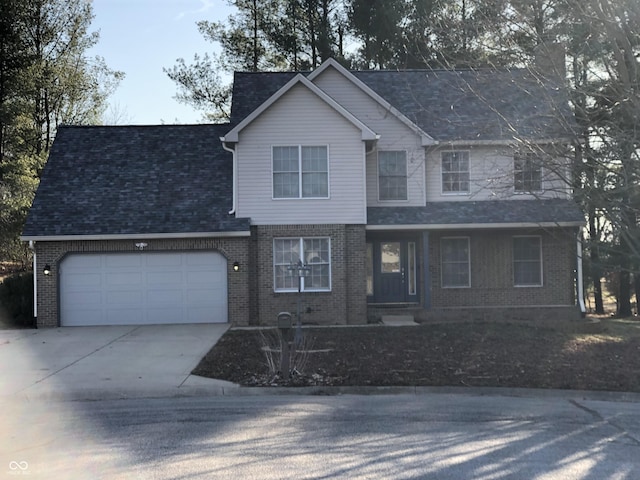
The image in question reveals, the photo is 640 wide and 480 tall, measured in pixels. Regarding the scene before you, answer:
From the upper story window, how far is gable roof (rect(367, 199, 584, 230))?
6.04 feet

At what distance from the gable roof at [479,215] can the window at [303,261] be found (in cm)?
158

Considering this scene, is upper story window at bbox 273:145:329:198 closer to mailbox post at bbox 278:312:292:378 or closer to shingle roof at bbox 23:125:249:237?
shingle roof at bbox 23:125:249:237

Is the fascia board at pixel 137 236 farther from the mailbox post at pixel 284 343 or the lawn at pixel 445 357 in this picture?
the mailbox post at pixel 284 343

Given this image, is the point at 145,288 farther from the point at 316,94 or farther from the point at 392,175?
the point at 392,175

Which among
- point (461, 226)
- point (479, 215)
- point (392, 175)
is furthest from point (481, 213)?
point (392, 175)

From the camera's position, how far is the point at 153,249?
17391mm

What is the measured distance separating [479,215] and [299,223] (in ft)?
17.3

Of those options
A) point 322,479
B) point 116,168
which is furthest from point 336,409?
point 116,168

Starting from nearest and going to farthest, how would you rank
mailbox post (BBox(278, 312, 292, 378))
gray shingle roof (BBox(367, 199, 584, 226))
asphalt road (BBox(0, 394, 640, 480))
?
asphalt road (BBox(0, 394, 640, 480)), mailbox post (BBox(278, 312, 292, 378)), gray shingle roof (BBox(367, 199, 584, 226))

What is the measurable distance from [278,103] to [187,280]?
5576mm

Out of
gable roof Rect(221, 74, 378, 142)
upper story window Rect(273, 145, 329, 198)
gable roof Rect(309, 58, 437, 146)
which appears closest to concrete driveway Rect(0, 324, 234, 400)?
upper story window Rect(273, 145, 329, 198)

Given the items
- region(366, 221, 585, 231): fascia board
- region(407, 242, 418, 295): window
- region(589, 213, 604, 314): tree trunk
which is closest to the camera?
region(366, 221, 585, 231): fascia board

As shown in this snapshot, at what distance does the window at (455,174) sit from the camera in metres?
19.2

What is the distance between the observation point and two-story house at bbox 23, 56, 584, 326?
56.7 feet
